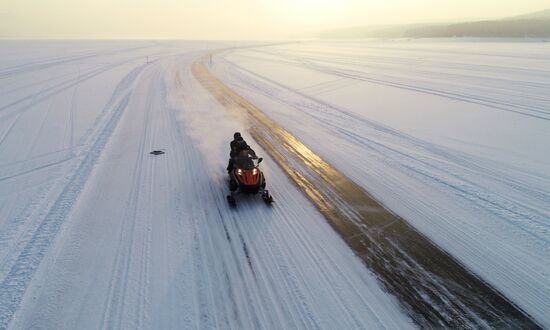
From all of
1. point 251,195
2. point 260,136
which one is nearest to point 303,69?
point 260,136

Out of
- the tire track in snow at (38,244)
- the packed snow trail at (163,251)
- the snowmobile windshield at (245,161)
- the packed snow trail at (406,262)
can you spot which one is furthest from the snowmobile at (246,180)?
the tire track in snow at (38,244)

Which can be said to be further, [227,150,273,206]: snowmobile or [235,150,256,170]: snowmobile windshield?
[235,150,256,170]: snowmobile windshield

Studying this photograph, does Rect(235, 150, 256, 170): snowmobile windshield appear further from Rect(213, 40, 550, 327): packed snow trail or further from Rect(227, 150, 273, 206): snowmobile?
Rect(213, 40, 550, 327): packed snow trail

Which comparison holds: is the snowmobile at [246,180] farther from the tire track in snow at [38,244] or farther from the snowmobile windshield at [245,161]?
the tire track in snow at [38,244]

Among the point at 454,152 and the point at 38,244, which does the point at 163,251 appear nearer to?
the point at 38,244

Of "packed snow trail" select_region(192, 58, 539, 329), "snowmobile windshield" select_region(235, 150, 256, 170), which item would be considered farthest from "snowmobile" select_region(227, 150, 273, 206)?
"packed snow trail" select_region(192, 58, 539, 329)

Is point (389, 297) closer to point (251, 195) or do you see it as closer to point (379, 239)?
point (379, 239)
